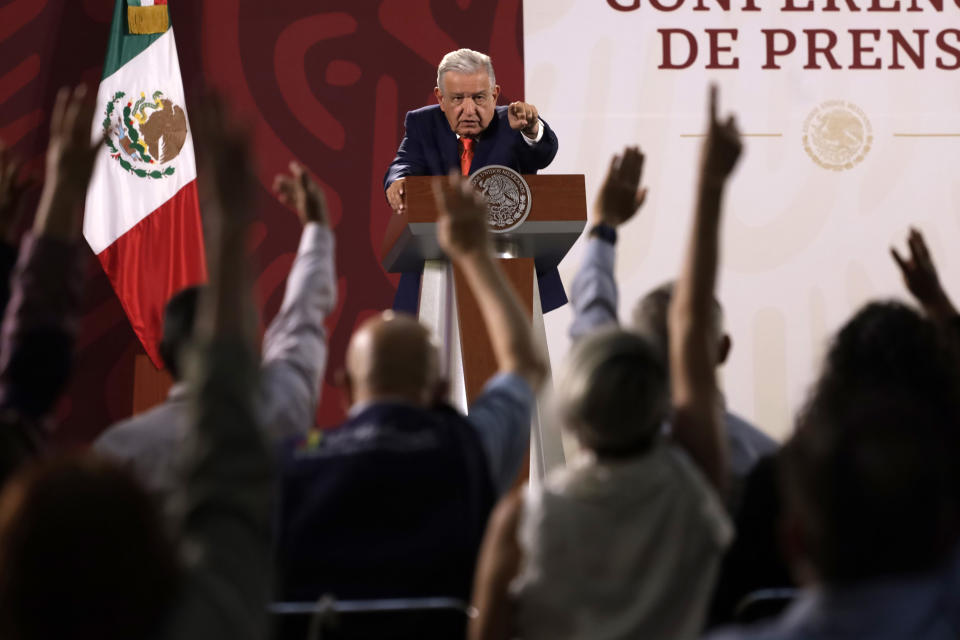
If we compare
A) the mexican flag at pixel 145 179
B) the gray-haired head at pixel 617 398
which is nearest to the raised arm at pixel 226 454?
the gray-haired head at pixel 617 398

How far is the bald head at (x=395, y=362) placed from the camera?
1469mm

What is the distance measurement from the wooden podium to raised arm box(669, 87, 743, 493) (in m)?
1.43

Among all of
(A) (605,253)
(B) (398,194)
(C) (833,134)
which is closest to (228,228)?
(A) (605,253)

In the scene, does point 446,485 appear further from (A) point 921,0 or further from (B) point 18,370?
(A) point 921,0

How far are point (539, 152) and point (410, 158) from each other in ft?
1.79

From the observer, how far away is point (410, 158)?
155 inches

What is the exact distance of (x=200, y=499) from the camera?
879mm

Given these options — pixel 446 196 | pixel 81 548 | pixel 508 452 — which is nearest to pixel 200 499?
pixel 81 548

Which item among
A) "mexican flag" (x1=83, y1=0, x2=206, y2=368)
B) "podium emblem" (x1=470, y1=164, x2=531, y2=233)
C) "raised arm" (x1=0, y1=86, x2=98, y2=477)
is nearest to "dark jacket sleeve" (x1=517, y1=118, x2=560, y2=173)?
"podium emblem" (x1=470, y1=164, x2=531, y2=233)

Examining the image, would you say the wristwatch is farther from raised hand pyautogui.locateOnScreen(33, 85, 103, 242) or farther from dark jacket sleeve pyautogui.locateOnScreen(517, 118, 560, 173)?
dark jacket sleeve pyautogui.locateOnScreen(517, 118, 560, 173)

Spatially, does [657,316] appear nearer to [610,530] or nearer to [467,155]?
[610,530]

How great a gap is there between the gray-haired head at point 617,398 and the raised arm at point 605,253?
36 cm

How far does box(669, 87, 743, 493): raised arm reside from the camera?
142 centimetres

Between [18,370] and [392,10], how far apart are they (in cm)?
479
